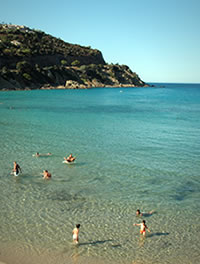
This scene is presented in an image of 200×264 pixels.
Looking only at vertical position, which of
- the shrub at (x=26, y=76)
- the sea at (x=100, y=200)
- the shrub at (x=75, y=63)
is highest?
the shrub at (x=75, y=63)

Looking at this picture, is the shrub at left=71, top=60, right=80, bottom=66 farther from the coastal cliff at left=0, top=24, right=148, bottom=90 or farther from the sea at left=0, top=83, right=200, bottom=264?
the sea at left=0, top=83, right=200, bottom=264

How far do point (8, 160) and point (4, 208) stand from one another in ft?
27.7

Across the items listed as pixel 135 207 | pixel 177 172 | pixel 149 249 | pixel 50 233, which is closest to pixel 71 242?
pixel 50 233

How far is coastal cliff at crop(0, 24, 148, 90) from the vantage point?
10488 centimetres

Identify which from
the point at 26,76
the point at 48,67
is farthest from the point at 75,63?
→ the point at 26,76

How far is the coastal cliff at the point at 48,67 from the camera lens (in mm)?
104875

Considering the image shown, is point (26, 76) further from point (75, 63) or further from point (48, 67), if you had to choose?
A: point (75, 63)

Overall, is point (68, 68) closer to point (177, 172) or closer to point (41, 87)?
point (41, 87)

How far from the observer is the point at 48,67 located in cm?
12144

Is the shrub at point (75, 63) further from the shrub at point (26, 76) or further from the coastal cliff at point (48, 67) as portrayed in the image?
the shrub at point (26, 76)

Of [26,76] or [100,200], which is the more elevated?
[26,76]

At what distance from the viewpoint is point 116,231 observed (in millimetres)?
12367

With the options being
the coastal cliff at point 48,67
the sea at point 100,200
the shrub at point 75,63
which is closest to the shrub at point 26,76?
the coastal cliff at point 48,67

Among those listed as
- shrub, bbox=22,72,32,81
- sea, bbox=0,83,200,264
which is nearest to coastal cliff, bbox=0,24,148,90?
shrub, bbox=22,72,32,81
